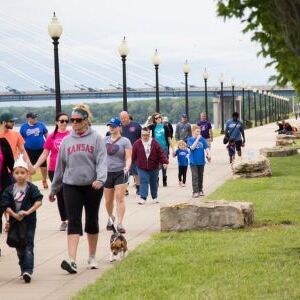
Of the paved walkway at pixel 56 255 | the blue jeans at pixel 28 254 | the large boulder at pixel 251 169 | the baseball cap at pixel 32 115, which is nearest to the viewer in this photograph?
the paved walkway at pixel 56 255

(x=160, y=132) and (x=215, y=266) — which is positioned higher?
(x=160, y=132)

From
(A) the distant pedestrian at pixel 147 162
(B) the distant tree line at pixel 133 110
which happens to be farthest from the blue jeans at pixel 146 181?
(B) the distant tree line at pixel 133 110

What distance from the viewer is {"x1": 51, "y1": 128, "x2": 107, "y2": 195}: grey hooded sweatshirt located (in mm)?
9758

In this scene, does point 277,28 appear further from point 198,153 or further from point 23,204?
point 198,153

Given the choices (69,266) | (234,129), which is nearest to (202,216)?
(69,266)

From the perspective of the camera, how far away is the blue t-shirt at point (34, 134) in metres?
19.9

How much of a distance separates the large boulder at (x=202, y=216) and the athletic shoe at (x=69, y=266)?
310cm

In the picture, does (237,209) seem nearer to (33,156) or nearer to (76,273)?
(76,273)

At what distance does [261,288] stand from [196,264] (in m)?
1.60

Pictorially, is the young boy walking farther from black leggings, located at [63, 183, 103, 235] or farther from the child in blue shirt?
the child in blue shirt

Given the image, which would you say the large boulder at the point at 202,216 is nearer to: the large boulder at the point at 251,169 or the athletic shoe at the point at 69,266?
the athletic shoe at the point at 69,266

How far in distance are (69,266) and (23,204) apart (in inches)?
30.3

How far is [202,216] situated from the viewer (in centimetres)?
1258

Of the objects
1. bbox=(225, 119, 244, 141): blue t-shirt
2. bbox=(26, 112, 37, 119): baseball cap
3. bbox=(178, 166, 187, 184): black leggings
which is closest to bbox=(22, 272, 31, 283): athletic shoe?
bbox=(26, 112, 37, 119): baseball cap
